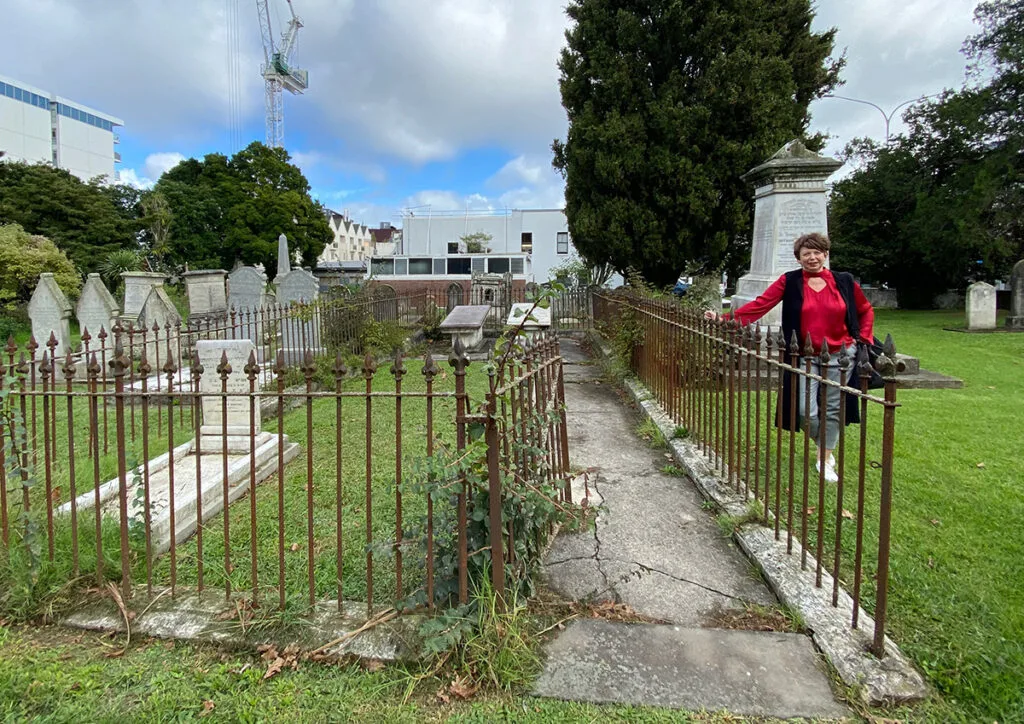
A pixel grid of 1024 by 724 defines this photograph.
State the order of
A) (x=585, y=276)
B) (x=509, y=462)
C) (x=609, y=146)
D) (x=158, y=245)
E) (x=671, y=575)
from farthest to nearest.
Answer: (x=158, y=245), (x=585, y=276), (x=609, y=146), (x=671, y=575), (x=509, y=462)

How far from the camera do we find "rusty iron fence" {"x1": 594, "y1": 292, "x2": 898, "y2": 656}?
7.71ft

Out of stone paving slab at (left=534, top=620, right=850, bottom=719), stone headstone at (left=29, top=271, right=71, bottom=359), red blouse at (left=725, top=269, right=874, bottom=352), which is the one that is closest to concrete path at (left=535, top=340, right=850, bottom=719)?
stone paving slab at (left=534, top=620, right=850, bottom=719)

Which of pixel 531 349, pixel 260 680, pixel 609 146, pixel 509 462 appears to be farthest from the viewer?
pixel 609 146

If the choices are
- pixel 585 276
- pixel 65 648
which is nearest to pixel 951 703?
pixel 65 648

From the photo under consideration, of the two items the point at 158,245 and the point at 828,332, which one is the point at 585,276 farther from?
the point at 158,245

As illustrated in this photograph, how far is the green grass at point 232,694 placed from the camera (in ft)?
6.68

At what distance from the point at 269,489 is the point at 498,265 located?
3081 centimetres

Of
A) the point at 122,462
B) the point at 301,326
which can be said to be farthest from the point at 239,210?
the point at 122,462

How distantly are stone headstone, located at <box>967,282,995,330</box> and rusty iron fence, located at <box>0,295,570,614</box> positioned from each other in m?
14.1

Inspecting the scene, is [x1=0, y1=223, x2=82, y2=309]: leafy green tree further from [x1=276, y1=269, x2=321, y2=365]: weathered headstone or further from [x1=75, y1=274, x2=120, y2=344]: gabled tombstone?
[x1=276, y1=269, x2=321, y2=365]: weathered headstone

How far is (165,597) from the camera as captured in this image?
2725mm

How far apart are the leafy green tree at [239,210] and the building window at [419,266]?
8.59 metres

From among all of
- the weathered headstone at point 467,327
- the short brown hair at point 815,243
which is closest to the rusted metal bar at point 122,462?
the short brown hair at point 815,243

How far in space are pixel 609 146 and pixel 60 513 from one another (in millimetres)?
11526
